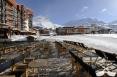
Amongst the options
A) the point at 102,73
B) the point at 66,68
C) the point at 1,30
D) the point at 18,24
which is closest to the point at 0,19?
the point at 1,30

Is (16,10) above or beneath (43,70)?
above

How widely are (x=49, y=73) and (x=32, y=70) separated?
364 cm

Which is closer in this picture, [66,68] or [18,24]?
[66,68]

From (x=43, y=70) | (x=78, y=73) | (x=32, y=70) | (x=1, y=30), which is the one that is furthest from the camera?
(x=1, y=30)

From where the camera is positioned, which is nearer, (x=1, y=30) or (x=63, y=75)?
(x=63, y=75)

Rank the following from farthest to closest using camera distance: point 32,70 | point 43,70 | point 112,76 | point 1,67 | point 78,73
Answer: point 1,67
point 43,70
point 78,73
point 32,70
point 112,76

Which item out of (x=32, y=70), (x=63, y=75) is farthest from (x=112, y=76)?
(x=63, y=75)

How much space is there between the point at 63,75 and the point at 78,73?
6.86 ft

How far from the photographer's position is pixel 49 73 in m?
23.0

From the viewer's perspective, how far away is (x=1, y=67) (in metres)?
24.6

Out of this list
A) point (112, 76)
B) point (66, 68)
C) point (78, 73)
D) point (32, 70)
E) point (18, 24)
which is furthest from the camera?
point (18, 24)

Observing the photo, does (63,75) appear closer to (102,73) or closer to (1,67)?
(1,67)

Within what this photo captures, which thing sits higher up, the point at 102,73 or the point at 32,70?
the point at 102,73

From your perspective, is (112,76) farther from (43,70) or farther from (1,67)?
(1,67)
